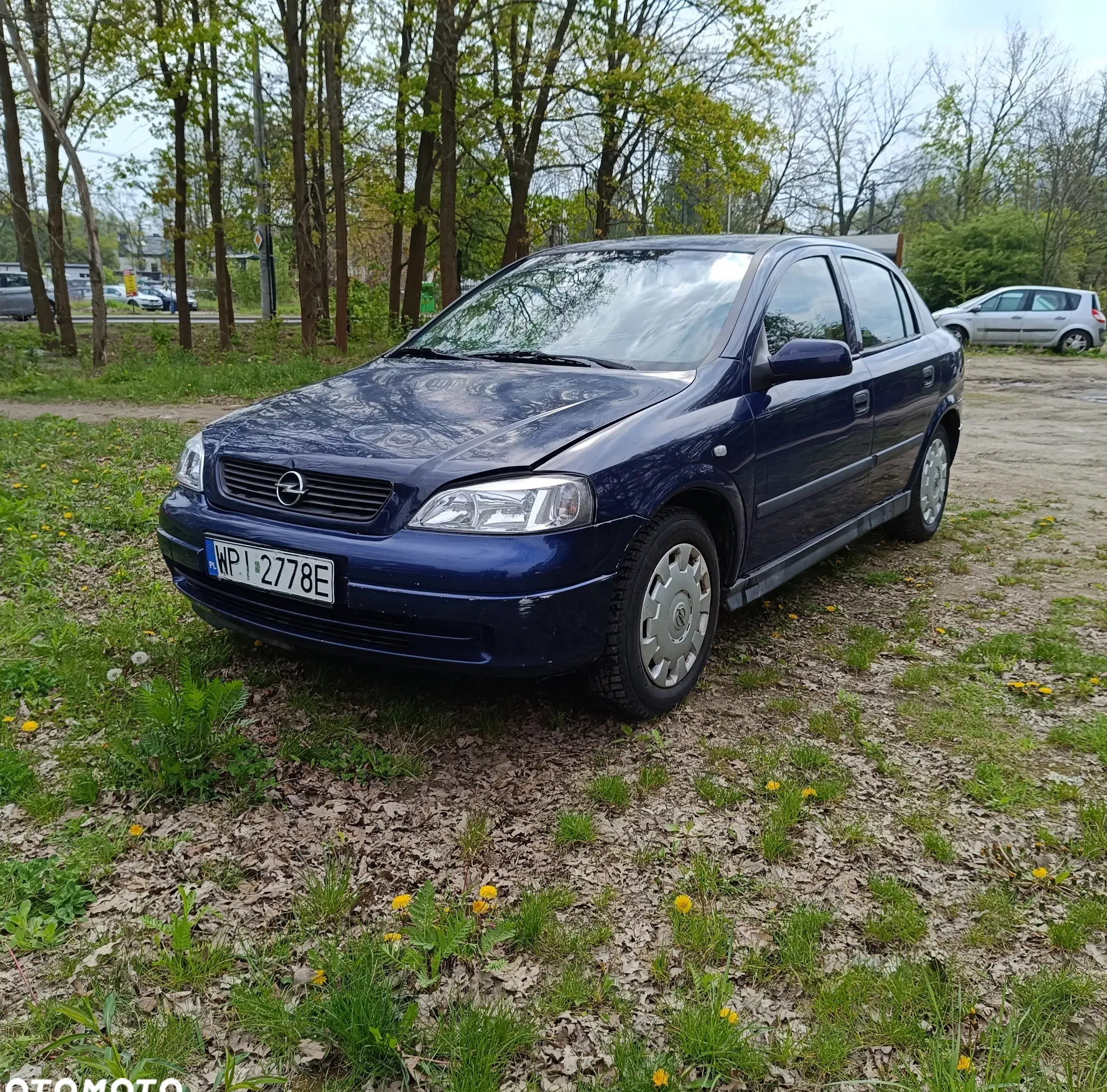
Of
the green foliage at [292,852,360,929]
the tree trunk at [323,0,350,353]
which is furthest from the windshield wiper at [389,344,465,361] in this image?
the tree trunk at [323,0,350,353]

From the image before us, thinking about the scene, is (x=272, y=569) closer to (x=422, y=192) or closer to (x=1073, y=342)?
(x=422, y=192)

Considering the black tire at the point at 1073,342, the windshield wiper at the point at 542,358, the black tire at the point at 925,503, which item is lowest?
the black tire at the point at 925,503

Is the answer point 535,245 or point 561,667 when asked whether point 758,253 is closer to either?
point 561,667

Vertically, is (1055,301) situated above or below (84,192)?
below

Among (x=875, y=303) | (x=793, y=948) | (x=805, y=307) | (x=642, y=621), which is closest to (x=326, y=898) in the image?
(x=793, y=948)

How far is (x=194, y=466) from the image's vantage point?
3.21 m

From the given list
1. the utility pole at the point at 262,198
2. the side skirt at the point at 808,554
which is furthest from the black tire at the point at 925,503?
the utility pole at the point at 262,198

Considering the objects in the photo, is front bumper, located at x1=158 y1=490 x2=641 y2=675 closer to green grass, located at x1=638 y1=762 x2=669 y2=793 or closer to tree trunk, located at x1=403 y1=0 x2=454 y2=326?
green grass, located at x1=638 y1=762 x2=669 y2=793

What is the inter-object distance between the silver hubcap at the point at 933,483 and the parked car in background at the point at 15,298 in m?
30.8

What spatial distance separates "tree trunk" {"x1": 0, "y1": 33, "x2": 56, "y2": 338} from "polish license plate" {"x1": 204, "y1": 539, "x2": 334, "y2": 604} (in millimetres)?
15380

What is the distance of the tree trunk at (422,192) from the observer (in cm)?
1527

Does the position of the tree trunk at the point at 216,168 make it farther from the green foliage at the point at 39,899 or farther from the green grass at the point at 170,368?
the green foliage at the point at 39,899

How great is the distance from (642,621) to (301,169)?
13343 mm

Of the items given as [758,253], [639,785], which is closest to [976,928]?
[639,785]
